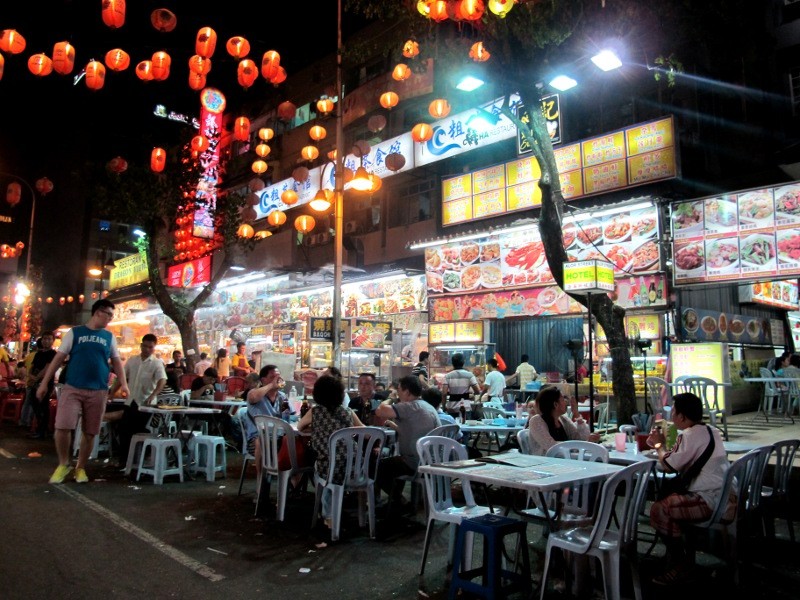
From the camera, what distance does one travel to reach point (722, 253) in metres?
11.0

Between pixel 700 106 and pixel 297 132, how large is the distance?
17.0m

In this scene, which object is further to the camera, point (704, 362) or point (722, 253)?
point (704, 362)

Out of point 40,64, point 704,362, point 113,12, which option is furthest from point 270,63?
point 704,362

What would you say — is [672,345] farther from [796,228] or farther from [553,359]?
[553,359]

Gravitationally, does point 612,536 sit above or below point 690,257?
below

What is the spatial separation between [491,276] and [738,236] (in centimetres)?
541

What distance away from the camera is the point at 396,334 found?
1798 centimetres

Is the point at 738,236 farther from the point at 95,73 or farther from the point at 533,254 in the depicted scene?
the point at 95,73

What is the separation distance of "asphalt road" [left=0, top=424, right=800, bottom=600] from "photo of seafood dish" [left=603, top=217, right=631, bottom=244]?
690 centimetres

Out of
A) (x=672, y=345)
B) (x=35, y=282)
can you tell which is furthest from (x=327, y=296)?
(x=35, y=282)

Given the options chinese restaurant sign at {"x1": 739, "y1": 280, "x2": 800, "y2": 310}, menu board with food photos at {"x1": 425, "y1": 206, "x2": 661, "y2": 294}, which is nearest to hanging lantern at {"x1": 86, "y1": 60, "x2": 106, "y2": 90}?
menu board with food photos at {"x1": 425, "y1": 206, "x2": 661, "y2": 294}

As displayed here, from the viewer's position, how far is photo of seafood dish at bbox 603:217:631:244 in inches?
477

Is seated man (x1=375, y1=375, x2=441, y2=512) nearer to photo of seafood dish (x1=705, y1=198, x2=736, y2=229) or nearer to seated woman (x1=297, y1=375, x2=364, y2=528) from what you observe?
seated woman (x1=297, y1=375, x2=364, y2=528)

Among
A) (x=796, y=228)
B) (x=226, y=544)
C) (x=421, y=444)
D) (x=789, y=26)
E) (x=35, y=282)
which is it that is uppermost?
(x=789, y=26)
